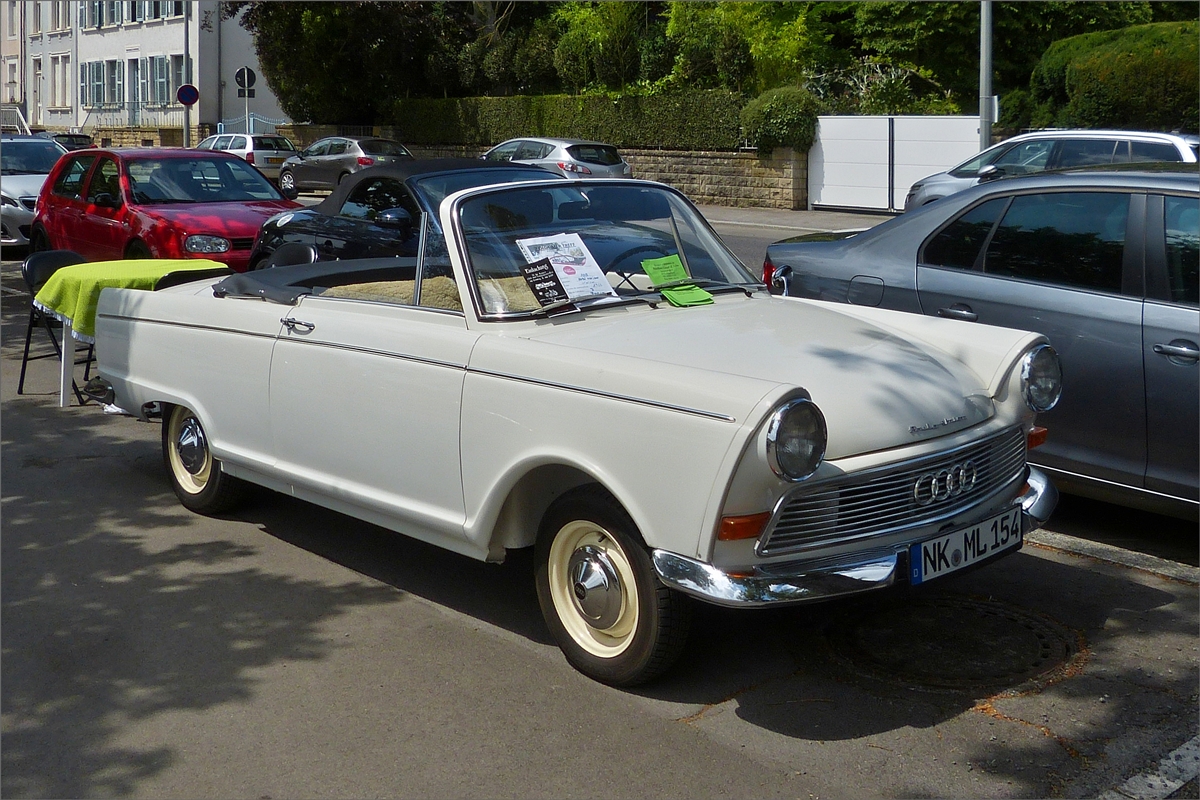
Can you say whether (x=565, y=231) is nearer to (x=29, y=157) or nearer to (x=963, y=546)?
(x=963, y=546)

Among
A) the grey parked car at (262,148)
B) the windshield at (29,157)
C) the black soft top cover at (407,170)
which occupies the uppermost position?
the grey parked car at (262,148)

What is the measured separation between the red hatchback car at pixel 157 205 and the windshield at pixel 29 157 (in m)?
5.42

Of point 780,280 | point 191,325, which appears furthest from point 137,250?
point 780,280

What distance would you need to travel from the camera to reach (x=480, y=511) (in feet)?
15.3

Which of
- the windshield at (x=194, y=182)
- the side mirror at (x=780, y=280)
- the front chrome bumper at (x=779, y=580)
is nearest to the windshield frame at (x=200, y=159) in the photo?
the windshield at (x=194, y=182)

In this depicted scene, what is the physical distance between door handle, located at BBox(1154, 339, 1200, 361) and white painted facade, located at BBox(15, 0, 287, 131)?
43020mm

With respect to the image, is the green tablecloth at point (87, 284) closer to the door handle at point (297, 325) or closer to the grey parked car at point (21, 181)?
the door handle at point (297, 325)

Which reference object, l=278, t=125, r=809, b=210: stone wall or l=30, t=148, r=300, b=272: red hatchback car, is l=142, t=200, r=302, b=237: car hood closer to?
l=30, t=148, r=300, b=272: red hatchback car

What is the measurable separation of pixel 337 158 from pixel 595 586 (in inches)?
1189

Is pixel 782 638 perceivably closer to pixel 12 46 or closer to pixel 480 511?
pixel 480 511

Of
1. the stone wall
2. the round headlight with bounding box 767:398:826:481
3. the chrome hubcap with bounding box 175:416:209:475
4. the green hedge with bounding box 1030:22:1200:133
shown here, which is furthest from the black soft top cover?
the stone wall

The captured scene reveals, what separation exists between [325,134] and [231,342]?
1557 inches

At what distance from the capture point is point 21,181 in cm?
1828

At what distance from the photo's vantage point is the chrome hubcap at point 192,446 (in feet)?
21.0
